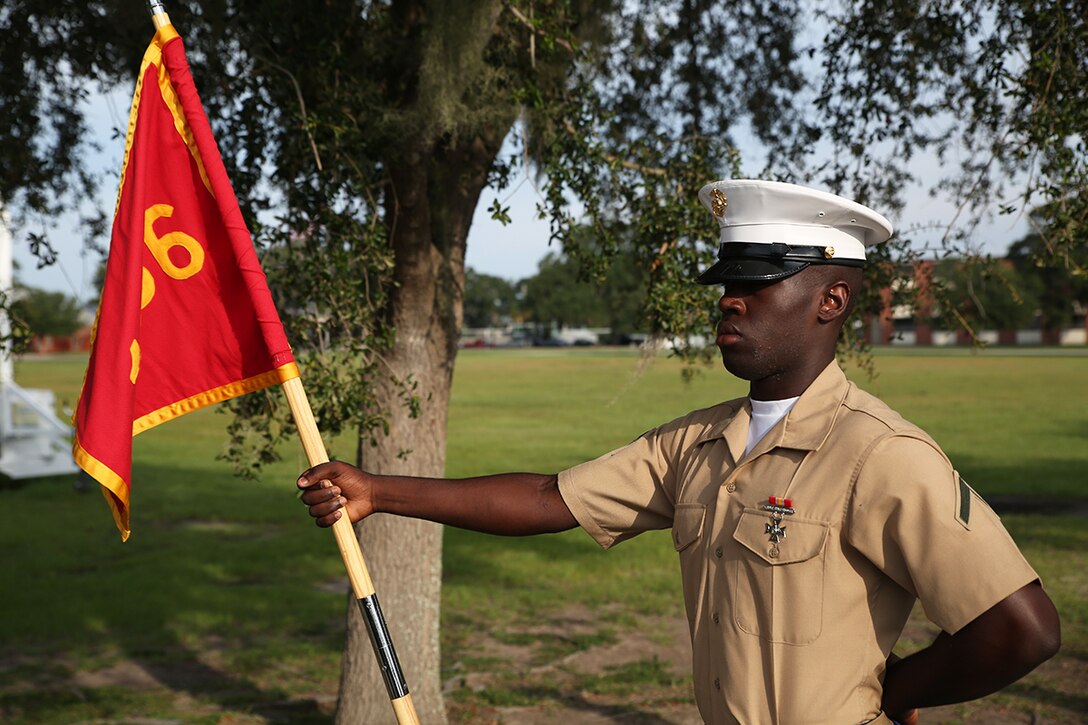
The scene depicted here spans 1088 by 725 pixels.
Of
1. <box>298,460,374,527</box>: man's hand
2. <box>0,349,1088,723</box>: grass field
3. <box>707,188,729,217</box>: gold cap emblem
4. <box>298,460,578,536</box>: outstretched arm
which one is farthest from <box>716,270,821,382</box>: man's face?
<box>0,349,1088,723</box>: grass field

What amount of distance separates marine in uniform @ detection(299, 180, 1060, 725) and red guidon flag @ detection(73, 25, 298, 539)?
639 millimetres

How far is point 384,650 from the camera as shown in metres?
2.68

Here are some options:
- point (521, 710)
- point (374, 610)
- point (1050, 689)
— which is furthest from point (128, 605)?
point (374, 610)

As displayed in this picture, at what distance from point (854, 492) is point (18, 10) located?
18.2 feet

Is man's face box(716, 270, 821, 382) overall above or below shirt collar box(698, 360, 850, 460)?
above

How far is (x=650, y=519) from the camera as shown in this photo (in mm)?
2812

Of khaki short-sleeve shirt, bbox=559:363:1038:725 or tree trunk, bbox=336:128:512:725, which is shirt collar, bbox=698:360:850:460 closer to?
khaki short-sleeve shirt, bbox=559:363:1038:725

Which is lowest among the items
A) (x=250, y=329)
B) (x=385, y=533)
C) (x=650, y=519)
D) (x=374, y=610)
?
(x=385, y=533)

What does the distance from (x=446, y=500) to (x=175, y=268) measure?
3.60 ft

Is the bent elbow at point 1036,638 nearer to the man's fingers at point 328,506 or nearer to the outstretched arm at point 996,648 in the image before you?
the outstretched arm at point 996,648

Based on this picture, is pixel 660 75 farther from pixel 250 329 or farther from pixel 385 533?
pixel 250 329

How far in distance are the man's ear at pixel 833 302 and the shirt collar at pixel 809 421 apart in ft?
0.38

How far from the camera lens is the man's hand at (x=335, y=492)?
9.04 feet

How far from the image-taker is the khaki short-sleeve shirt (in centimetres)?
213
